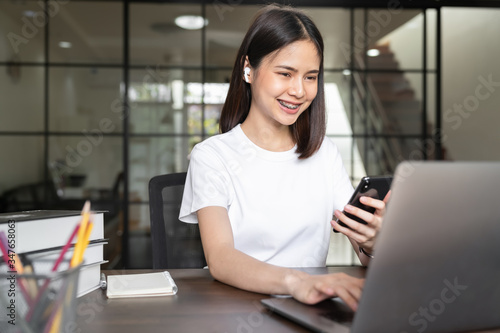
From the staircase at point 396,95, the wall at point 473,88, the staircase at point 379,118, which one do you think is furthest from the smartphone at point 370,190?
the wall at point 473,88

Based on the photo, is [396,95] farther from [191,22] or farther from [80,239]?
[80,239]

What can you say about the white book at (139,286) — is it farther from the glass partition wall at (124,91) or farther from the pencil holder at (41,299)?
the glass partition wall at (124,91)

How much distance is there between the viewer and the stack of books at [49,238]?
0.62 m

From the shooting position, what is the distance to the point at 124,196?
13.2 feet

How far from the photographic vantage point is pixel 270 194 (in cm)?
134

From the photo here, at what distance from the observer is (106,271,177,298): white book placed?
84cm

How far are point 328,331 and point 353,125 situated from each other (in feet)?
12.5

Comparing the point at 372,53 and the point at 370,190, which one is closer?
the point at 370,190

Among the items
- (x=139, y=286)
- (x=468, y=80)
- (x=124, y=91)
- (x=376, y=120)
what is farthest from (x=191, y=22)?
(x=139, y=286)

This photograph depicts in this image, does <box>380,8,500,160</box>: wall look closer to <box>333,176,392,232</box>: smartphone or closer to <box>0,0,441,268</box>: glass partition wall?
<box>0,0,441,268</box>: glass partition wall

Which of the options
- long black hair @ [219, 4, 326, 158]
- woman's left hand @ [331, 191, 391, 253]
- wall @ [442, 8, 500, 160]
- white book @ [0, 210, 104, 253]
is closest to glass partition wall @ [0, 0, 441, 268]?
wall @ [442, 8, 500, 160]

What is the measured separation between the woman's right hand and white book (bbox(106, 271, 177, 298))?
0.23 meters

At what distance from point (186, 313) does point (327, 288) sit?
212mm

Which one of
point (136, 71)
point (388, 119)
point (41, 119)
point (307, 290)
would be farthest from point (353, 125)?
point (307, 290)
